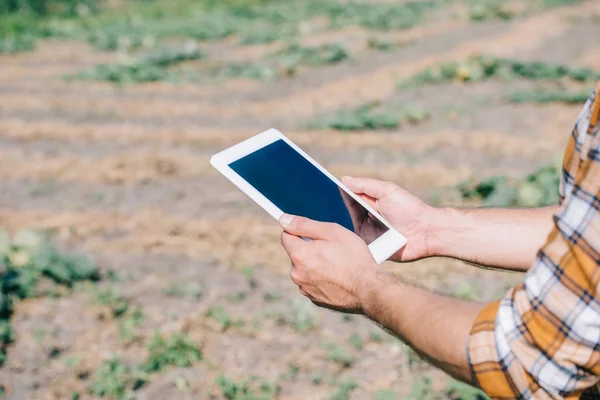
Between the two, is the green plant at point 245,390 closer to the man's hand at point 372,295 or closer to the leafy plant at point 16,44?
the man's hand at point 372,295

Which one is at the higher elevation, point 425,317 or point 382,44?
point 425,317

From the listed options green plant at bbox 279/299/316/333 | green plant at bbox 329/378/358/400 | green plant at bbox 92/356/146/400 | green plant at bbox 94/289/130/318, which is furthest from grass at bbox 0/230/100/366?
green plant at bbox 329/378/358/400

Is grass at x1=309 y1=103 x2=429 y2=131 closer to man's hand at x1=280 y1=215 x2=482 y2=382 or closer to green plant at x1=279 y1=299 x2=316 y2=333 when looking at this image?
green plant at x1=279 y1=299 x2=316 y2=333

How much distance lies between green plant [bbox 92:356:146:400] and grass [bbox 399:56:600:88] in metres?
4.95

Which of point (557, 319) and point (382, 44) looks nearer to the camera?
point (557, 319)

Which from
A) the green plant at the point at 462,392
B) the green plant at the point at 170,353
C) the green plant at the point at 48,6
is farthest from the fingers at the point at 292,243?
the green plant at the point at 48,6

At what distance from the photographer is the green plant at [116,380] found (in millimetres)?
2803

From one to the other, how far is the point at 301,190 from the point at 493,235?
56 centimetres

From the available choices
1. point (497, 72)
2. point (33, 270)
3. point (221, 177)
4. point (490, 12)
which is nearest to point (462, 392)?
point (33, 270)

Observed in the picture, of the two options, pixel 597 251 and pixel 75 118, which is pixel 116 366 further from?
pixel 75 118

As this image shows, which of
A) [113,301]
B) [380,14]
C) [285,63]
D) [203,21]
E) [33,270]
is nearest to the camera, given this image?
[113,301]

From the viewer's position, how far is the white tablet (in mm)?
1784

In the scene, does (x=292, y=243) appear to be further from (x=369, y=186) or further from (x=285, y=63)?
(x=285, y=63)

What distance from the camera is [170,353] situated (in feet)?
9.87
